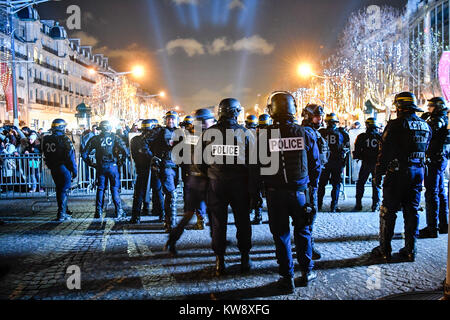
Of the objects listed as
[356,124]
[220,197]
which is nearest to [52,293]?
[220,197]

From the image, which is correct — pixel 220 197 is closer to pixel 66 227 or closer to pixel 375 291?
pixel 375 291

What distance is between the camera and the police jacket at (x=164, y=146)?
6.98m

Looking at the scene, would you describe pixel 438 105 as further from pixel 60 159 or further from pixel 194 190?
pixel 60 159

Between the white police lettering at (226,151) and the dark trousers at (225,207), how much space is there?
0.35 metres

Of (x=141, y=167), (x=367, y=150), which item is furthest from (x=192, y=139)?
(x=367, y=150)

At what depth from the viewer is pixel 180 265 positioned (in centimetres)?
511

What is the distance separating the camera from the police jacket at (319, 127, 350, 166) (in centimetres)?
839

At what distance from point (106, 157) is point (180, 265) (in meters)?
3.76

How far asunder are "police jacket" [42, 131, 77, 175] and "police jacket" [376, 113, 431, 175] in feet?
21.0

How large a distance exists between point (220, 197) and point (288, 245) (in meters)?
Result: 1.08

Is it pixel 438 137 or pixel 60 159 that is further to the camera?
pixel 60 159

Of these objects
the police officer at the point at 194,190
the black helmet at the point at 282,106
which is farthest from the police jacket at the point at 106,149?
the black helmet at the point at 282,106

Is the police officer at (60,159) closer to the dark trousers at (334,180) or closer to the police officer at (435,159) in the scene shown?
the dark trousers at (334,180)

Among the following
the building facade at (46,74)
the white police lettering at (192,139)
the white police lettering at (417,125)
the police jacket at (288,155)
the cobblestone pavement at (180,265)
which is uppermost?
the building facade at (46,74)
